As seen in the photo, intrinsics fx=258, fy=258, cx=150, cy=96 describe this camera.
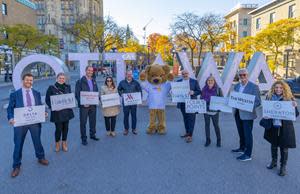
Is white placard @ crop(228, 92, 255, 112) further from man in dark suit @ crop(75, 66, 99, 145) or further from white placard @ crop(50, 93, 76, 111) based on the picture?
white placard @ crop(50, 93, 76, 111)

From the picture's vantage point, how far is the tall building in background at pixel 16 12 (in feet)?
133

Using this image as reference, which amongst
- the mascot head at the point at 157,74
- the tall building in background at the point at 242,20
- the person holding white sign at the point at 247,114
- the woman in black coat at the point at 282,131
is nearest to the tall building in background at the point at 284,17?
the tall building in background at the point at 242,20

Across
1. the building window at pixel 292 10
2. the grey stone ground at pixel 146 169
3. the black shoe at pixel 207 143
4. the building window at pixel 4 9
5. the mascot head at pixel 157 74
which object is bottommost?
the grey stone ground at pixel 146 169

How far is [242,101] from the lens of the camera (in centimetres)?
528

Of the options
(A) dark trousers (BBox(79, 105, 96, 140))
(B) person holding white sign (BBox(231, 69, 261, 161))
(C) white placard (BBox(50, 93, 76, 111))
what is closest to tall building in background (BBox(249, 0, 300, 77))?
(B) person holding white sign (BBox(231, 69, 261, 161))

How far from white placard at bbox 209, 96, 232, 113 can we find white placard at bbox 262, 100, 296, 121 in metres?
1.28

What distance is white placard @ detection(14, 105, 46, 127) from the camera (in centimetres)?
461

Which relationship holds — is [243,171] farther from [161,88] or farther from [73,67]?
[73,67]

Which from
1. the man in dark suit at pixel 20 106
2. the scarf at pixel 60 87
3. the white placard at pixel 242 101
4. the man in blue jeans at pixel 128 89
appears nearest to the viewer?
the man in dark suit at pixel 20 106

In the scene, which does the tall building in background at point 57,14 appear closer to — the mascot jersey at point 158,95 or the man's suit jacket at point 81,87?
the mascot jersey at point 158,95

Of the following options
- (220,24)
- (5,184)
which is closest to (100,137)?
(5,184)

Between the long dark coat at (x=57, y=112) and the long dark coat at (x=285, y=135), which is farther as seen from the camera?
the long dark coat at (x=57, y=112)

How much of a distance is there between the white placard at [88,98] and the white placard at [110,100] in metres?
0.45

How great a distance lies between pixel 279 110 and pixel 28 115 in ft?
14.8
